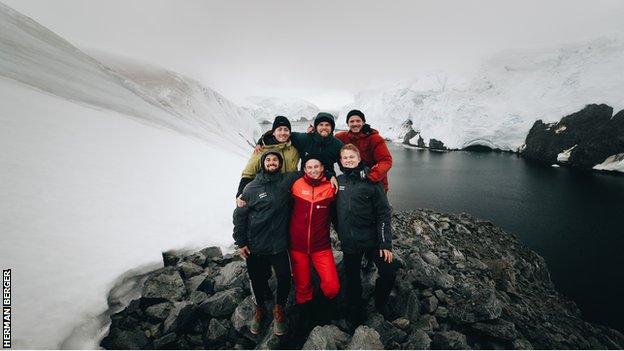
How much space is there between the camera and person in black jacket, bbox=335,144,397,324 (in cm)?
354

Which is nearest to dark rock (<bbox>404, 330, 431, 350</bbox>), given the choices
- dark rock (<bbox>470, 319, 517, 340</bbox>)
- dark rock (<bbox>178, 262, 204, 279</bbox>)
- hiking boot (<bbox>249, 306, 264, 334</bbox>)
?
dark rock (<bbox>470, 319, 517, 340</bbox>)

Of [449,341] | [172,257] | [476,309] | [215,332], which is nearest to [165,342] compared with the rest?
[215,332]

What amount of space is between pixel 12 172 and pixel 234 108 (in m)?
46.3

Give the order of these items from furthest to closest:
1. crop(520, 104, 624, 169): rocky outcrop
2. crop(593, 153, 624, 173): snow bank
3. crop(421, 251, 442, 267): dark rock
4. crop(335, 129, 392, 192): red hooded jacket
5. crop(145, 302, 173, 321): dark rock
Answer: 1. crop(520, 104, 624, 169): rocky outcrop
2. crop(593, 153, 624, 173): snow bank
3. crop(421, 251, 442, 267): dark rock
4. crop(335, 129, 392, 192): red hooded jacket
5. crop(145, 302, 173, 321): dark rock

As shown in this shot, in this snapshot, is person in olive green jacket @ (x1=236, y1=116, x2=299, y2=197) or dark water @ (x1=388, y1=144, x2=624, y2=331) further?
dark water @ (x1=388, y1=144, x2=624, y2=331)

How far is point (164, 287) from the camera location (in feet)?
13.8

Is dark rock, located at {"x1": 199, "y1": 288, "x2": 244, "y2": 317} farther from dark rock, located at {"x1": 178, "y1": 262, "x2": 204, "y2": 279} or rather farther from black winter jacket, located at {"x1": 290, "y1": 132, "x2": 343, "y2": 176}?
black winter jacket, located at {"x1": 290, "y1": 132, "x2": 343, "y2": 176}

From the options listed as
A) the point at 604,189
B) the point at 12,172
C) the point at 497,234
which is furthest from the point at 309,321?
the point at 604,189

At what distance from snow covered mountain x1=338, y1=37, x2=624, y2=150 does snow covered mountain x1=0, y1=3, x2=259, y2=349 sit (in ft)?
148

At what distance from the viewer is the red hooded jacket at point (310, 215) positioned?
11.4 feet

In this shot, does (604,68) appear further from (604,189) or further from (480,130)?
(604,189)

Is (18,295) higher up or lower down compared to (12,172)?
lower down

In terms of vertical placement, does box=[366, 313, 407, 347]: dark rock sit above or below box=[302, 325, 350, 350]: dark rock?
below

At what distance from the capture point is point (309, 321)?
145 inches
